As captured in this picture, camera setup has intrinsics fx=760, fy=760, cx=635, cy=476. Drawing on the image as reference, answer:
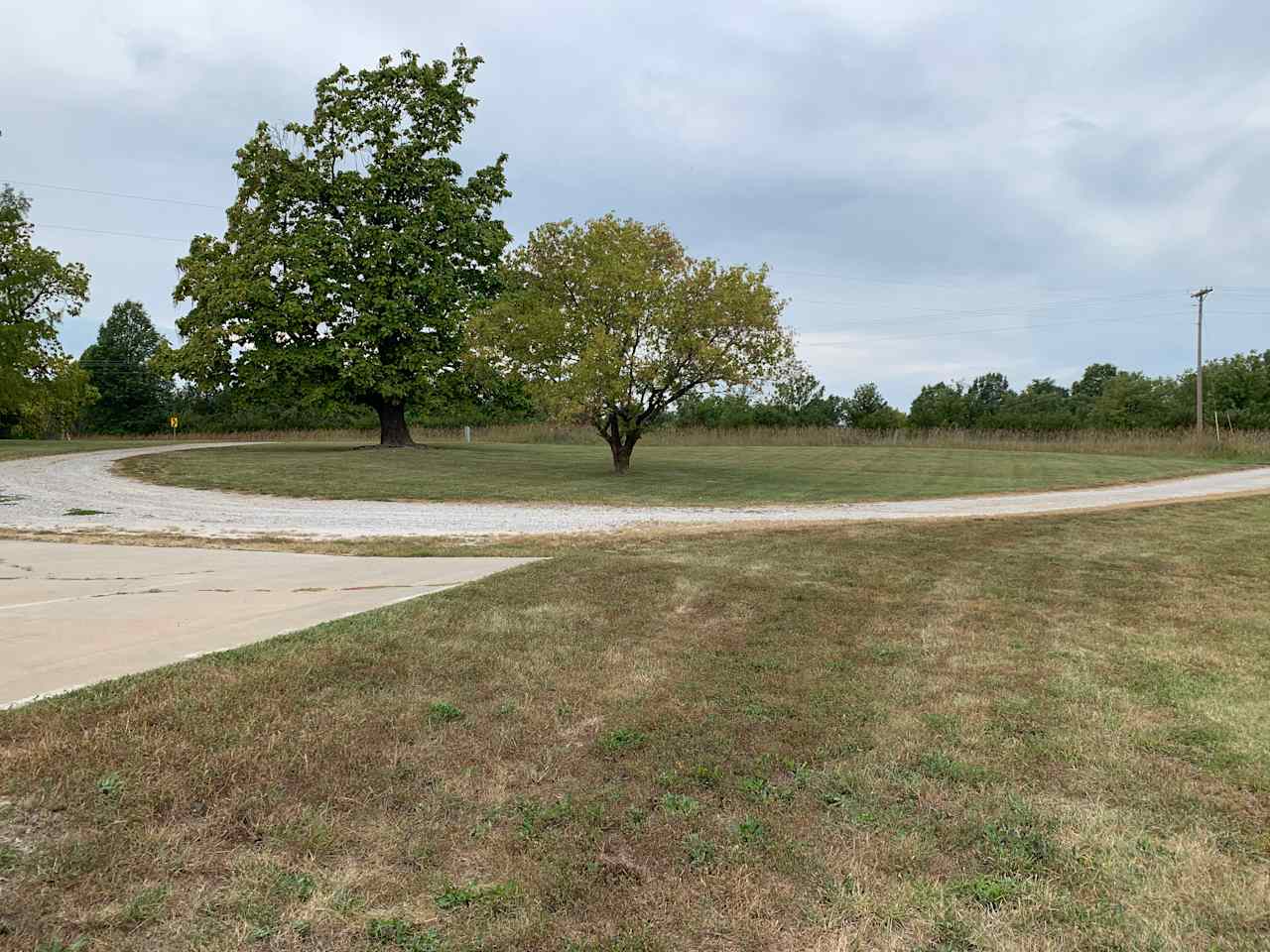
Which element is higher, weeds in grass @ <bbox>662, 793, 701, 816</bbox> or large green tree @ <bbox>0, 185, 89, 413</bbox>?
large green tree @ <bbox>0, 185, 89, 413</bbox>

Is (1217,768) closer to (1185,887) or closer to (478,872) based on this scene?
(1185,887)

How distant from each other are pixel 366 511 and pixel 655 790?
11.7 metres

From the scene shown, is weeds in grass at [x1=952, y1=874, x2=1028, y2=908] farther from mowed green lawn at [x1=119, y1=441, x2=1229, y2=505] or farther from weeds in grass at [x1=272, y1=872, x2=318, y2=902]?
mowed green lawn at [x1=119, y1=441, x2=1229, y2=505]

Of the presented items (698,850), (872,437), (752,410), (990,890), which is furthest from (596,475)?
(752,410)

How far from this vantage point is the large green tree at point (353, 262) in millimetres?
26938

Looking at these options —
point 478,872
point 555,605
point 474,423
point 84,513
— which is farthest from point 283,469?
point 474,423

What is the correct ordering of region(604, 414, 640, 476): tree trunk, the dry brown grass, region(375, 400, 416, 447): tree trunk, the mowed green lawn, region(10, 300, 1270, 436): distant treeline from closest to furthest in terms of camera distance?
the mowed green lawn, region(604, 414, 640, 476): tree trunk, region(375, 400, 416, 447): tree trunk, the dry brown grass, region(10, 300, 1270, 436): distant treeline

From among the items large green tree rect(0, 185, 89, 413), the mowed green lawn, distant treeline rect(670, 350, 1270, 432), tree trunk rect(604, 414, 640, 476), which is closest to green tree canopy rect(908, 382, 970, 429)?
distant treeline rect(670, 350, 1270, 432)

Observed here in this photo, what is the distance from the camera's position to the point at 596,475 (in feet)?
70.7

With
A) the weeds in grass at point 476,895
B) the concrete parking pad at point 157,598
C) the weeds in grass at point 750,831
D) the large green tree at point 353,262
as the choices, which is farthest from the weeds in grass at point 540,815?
the large green tree at point 353,262

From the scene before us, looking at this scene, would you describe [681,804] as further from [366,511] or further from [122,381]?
[122,381]

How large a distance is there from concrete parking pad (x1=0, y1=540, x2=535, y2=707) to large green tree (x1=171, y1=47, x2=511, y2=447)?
19.4 metres

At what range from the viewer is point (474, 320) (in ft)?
69.3

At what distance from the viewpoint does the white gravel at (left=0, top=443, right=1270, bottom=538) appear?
1123 centimetres
